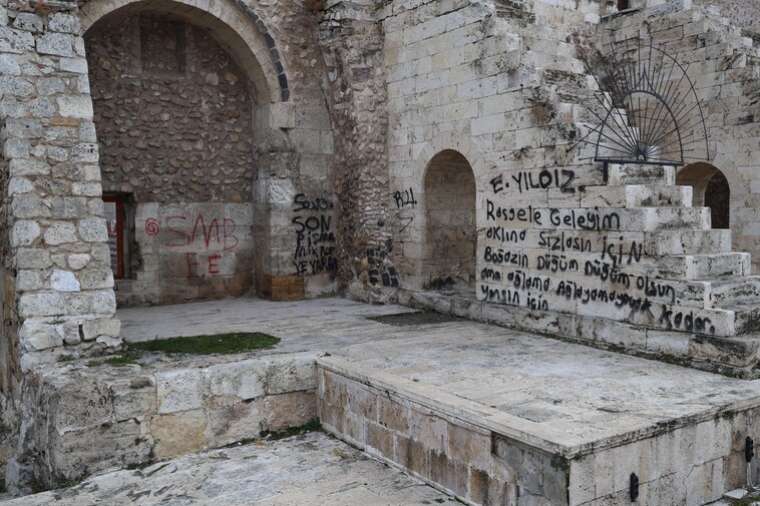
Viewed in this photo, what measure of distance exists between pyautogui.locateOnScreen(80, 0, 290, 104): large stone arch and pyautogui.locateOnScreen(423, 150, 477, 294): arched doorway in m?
A: 2.59

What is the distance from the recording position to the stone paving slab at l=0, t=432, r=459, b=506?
5098 millimetres

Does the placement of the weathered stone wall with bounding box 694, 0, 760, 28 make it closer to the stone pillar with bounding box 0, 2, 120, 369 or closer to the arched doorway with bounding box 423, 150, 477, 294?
the arched doorway with bounding box 423, 150, 477, 294

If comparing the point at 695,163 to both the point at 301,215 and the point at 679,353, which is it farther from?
the point at 301,215

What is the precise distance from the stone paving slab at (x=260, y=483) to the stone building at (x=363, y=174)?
0.64 metres

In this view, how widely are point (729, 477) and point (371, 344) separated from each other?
3.38 m

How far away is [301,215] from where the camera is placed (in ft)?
34.9

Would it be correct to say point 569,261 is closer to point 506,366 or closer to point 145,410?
point 506,366

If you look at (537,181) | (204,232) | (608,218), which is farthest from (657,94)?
(204,232)

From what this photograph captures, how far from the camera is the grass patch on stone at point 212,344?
22.8ft

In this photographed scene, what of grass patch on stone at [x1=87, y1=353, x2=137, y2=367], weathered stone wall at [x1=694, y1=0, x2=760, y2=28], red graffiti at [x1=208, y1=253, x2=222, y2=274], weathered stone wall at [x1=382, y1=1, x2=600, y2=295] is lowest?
grass patch on stone at [x1=87, y1=353, x2=137, y2=367]

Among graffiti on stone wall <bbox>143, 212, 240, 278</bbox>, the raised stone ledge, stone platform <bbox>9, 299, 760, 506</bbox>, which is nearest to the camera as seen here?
stone platform <bbox>9, 299, 760, 506</bbox>

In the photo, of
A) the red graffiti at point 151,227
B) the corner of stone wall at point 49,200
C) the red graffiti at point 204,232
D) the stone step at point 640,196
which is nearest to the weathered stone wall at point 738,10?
the stone step at point 640,196

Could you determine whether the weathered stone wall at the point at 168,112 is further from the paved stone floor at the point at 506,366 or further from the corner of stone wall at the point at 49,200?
the corner of stone wall at the point at 49,200

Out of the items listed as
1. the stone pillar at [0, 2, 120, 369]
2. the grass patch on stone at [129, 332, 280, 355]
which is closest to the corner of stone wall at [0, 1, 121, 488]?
the stone pillar at [0, 2, 120, 369]
